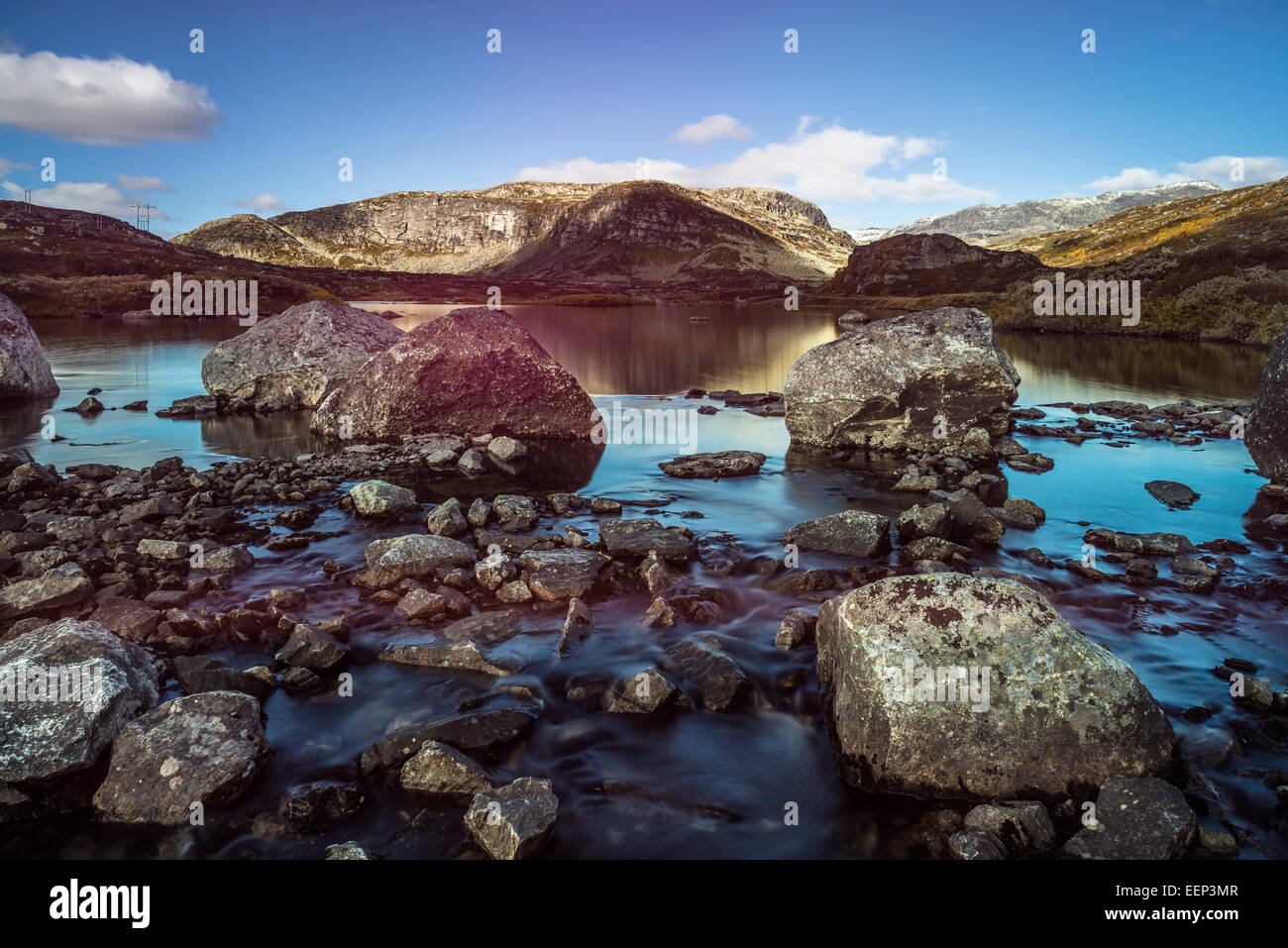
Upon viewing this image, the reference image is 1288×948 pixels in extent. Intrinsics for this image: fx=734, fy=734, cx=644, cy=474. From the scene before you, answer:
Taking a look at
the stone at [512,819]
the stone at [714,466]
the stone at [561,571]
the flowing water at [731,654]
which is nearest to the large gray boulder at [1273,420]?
the flowing water at [731,654]

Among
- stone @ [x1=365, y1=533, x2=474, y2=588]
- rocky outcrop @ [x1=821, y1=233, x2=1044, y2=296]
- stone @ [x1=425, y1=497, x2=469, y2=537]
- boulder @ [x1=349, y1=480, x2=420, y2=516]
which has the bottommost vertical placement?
stone @ [x1=365, y1=533, x2=474, y2=588]

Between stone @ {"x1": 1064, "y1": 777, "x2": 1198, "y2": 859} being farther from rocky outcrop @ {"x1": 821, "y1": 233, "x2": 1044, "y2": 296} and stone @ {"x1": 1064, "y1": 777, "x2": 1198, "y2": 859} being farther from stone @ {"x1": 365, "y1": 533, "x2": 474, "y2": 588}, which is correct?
rocky outcrop @ {"x1": 821, "y1": 233, "x2": 1044, "y2": 296}

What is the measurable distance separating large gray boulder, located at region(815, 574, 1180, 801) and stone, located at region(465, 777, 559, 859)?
2.48 meters

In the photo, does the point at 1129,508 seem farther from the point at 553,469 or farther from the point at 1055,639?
the point at 553,469

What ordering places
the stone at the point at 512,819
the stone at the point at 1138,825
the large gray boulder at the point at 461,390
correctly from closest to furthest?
Answer: the stone at the point at 1138,825, the stone at the point at 512,819, the large gray boulder at the point at 461,390

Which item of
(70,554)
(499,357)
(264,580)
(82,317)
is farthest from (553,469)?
(82,317)

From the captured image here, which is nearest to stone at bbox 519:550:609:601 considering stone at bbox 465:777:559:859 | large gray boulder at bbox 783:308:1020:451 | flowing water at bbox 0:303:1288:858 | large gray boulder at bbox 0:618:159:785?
flowing water at bbox 0:303:1288:858

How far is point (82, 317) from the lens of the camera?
2311 inches

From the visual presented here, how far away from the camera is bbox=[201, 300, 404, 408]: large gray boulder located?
22.7 metres

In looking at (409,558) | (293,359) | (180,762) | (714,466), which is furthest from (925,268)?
(180,762)

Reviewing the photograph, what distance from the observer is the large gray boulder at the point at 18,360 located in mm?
21672

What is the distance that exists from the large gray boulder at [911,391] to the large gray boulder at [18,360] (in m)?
23.0

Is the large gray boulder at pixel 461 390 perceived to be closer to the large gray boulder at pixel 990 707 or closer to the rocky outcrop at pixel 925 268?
the large gray boulder at pixel 990 707

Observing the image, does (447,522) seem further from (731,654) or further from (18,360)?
(18,360)
